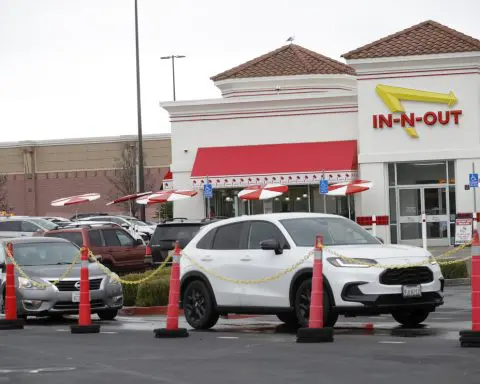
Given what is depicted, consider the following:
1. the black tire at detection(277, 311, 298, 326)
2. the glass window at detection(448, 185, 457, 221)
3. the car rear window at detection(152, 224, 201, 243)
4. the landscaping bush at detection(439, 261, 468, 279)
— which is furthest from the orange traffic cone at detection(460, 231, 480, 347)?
the glass window at detection(448, 185, 457, 221)

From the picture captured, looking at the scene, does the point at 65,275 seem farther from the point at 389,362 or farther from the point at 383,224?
the point at 383,224

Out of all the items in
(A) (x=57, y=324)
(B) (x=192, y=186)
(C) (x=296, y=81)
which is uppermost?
(C) (x=296, y=81)

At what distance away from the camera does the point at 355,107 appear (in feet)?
162

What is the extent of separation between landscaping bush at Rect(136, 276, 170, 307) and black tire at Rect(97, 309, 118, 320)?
248 cm

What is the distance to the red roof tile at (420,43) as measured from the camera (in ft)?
152

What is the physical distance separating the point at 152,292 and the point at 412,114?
23465 mm

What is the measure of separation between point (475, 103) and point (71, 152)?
→ 48188 millimetres

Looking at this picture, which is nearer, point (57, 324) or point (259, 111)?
point (57, 324)

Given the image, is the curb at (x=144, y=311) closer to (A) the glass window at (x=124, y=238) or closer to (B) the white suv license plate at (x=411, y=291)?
(B) the white suv license plate at (x=411, y=291)

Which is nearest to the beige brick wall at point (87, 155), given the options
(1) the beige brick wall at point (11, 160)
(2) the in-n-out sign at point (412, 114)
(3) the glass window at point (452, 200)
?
(1) the beige brick wall at point (11, 160)

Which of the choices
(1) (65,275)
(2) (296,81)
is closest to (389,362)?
(1) (65,275)

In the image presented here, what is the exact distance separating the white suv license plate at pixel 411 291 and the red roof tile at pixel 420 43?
3040cm

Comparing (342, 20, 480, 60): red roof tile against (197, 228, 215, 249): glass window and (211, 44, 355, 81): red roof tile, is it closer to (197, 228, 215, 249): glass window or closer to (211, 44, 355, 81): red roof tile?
(211, 44, 355, 81): red roof tile

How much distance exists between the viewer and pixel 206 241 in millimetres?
19312
